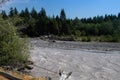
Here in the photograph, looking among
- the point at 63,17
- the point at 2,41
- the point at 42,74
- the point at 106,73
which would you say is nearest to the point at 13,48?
the point at 2,41

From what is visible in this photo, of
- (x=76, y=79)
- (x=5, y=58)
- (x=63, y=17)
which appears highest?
(x=63, y=17)

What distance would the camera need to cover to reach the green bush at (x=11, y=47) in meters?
18.8

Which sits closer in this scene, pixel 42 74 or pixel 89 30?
pixel 42 74

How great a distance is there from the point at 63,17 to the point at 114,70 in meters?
79.1

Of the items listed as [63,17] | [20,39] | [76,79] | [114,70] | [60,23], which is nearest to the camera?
[76,79]

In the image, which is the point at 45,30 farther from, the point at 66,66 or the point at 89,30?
the point at 66,66

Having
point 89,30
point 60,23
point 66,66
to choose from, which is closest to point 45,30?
point 60,23

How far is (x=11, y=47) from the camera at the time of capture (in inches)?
755

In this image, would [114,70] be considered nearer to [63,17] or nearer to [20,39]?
[20,39]

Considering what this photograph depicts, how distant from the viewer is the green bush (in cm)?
1883

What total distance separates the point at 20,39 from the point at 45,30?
6440 centimetres

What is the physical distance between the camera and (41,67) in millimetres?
20844

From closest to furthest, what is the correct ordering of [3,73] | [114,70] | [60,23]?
1. [3,73]
2. [114,70]
3. [60,23]

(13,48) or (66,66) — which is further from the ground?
(13,48)
